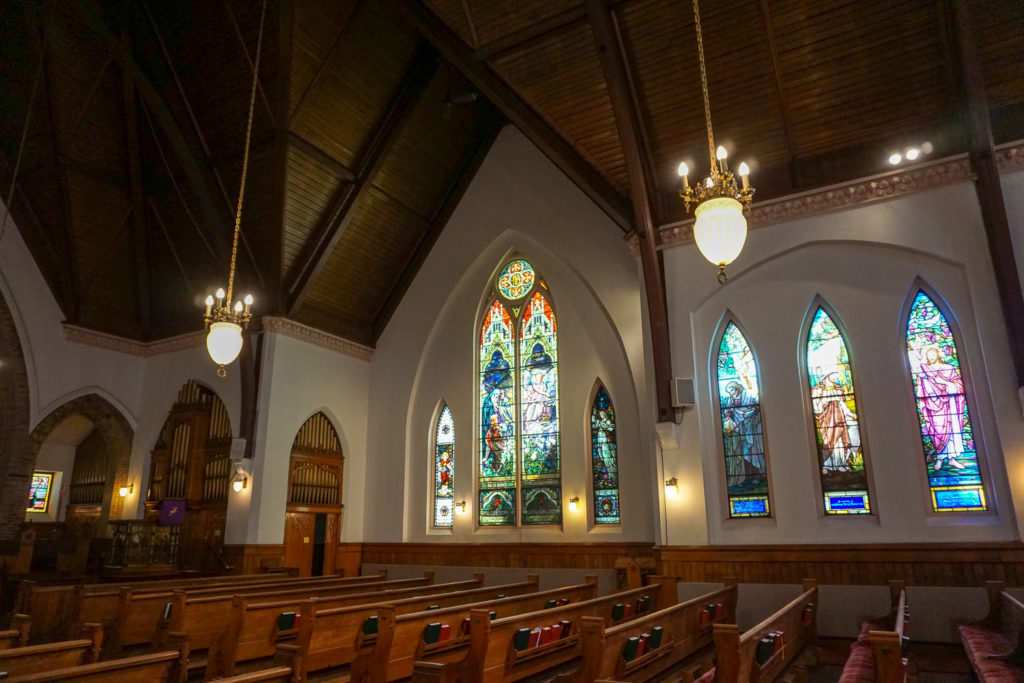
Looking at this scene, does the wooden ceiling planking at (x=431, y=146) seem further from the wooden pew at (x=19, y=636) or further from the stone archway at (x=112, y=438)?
the wooden pew at (x=19, y=636)

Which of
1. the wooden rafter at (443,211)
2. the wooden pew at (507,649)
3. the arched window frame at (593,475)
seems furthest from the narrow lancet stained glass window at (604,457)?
the wooden rafter at (443,211)

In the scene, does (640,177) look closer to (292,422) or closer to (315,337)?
(315,337)

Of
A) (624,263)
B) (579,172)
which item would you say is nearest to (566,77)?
(579,172)

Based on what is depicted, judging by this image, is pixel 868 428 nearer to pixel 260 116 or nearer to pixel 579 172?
pixel 579 172

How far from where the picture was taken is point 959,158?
835cm

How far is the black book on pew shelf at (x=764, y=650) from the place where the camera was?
4762mm

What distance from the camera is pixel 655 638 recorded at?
17.7 ft

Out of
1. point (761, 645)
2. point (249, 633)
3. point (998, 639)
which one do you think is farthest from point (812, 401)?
point (249, 633)

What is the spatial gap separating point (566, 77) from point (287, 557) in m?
9.32

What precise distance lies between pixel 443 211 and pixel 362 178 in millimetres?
2131

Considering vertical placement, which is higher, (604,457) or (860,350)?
(860,350)

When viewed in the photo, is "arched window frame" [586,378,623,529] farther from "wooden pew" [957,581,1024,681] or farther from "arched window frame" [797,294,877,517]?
"wooden pew" [957,581,1024,681]

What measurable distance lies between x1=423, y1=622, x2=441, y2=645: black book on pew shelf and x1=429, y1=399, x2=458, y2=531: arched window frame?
677 cm

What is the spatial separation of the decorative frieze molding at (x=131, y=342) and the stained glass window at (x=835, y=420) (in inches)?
439
